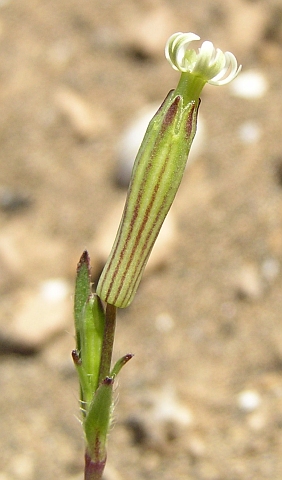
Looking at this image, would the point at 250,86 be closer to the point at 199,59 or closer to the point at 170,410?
the point at 170,410

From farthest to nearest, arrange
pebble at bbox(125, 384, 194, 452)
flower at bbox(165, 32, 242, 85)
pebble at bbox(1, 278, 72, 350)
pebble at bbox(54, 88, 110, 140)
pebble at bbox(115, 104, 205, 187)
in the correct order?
pebble at bbox(54, 88, 110, 140) → pebble at bbox(115, 104, 205, 187) → pebble at bbox(1, 278, 72, 350) → pebble at bbox(125, 384, 194, 452) → flower at bbox(165, 32, 242, 85)

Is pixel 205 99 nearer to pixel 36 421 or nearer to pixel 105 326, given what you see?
pixel 36 421

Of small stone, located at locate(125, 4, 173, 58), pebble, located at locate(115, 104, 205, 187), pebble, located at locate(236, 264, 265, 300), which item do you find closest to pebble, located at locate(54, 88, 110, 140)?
pebble, located at locate(115, 104, 205, 187)

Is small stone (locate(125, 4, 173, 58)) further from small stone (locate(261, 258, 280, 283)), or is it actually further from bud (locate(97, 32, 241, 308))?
bud (locate(97, 32, 241, 308))

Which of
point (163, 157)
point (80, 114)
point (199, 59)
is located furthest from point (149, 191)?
point (80, 114)

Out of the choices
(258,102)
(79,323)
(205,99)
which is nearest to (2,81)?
(205,99)

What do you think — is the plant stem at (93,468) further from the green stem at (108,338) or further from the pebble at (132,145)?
the pebble at (132,145)

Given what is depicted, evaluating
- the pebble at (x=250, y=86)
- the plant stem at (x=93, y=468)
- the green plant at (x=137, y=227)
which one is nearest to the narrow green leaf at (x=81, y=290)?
the green plant at (x=137, y=227)
